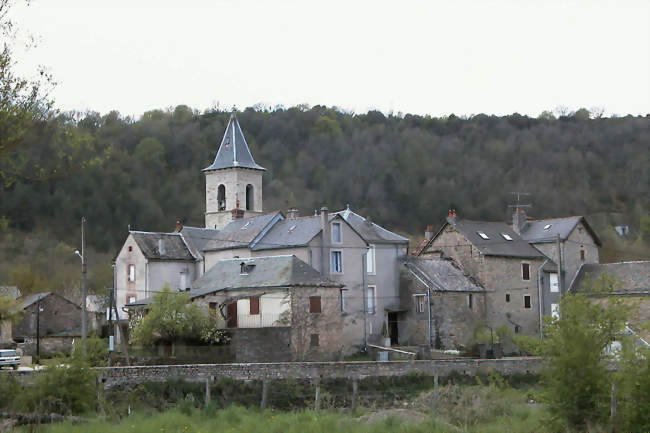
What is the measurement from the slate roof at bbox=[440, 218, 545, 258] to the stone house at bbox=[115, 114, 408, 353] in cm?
402

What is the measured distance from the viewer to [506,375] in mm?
39062

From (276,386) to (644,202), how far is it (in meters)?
84.0

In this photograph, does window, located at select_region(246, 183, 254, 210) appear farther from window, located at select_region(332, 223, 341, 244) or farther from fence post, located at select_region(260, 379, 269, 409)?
fence post, located at select_region(260, 379, 269, 409)

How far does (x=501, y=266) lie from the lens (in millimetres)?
53062

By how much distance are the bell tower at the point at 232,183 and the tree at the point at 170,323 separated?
22048 mm

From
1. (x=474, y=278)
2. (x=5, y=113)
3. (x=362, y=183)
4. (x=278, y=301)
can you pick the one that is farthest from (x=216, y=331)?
(x=362, y=183)

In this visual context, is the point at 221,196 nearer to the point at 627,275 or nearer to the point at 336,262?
the point at 336,262

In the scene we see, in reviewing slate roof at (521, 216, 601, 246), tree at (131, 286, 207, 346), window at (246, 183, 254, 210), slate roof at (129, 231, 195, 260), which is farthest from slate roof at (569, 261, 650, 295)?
window at (246, 183, 254, 210)

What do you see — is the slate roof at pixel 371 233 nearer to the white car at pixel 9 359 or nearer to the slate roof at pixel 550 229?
the slate roof at pixel 550 229

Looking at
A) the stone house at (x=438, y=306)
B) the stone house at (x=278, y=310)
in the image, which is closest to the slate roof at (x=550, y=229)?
the stone house at (x=438, y=306)

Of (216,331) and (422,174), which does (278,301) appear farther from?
(422,174)

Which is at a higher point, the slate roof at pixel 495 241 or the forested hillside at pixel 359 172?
the forested hillside at pixel 359 172

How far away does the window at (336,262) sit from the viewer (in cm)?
4816

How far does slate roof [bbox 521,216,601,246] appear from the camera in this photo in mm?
55875
